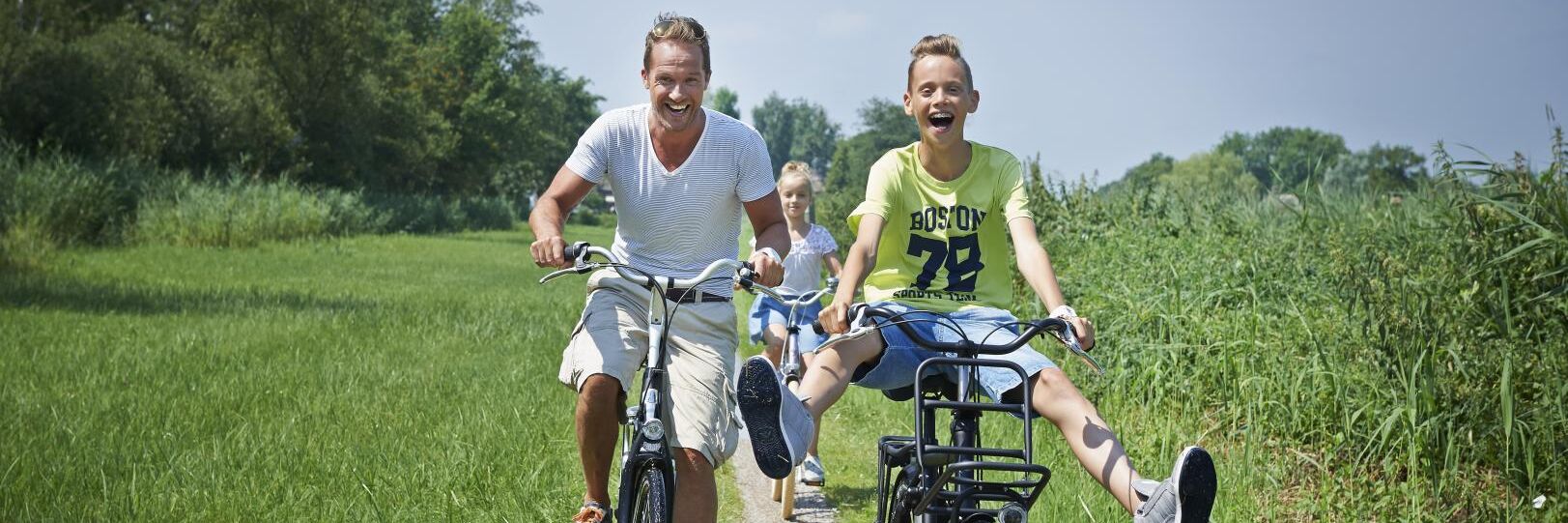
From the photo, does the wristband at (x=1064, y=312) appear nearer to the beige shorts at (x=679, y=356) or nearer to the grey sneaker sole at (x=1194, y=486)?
the grey sneaker sole at (x=1194, y=486)

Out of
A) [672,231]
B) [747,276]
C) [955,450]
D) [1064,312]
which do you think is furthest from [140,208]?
[955,450]

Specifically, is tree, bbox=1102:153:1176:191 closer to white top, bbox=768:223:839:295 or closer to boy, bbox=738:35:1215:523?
white top, bbox=768:223:839:295

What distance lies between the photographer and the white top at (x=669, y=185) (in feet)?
14.9

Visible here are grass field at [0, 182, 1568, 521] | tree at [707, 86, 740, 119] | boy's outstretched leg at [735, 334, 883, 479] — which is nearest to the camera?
boy's outstretched leg at [735, 334, 883, 479]

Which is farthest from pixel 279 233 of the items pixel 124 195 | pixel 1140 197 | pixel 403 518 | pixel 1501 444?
pixel 1501 444

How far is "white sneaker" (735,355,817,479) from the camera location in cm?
390

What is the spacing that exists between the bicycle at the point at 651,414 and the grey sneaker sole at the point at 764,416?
304 millimetres

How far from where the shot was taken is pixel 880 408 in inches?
380

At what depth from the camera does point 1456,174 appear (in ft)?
20.7

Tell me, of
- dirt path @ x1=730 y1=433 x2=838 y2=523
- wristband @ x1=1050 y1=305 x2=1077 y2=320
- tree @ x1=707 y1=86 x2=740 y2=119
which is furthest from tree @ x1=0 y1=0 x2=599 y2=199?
tree @ x1=707 y1=86 x2=740 y2=119

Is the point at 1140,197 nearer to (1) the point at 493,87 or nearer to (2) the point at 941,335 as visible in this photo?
(2) the point at 941,335

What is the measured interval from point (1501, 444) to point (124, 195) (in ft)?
85.1

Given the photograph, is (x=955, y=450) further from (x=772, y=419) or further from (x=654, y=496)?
(x=654, y=496)

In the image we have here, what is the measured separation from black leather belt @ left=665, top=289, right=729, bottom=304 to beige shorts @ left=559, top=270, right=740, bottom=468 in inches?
1.1
